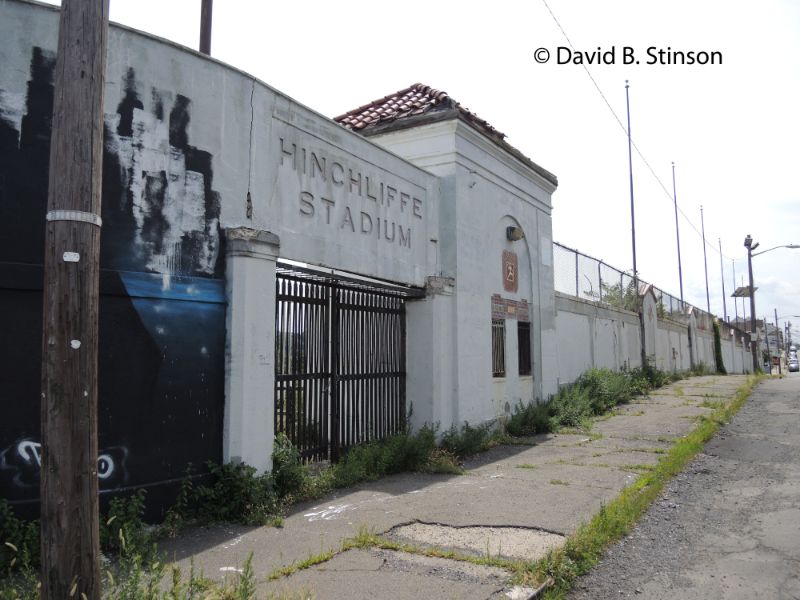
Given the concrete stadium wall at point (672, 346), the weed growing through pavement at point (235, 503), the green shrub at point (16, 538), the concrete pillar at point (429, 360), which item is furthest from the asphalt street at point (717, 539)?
the concrete stadium wall at point (672, 346)

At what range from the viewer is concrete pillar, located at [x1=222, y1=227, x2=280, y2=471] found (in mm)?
6133

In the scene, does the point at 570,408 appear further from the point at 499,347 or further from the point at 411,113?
the point at 411,113

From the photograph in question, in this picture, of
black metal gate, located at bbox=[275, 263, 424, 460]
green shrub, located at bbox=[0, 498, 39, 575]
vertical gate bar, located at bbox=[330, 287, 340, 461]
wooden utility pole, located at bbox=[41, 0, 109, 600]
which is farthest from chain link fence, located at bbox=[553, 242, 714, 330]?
wooden utility pole, located at bbox=[41, 0, 109, 600]

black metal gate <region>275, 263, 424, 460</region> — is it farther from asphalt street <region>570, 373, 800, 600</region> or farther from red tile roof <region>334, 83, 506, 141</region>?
asphalt street <region>570, 373, 800, 600</region>

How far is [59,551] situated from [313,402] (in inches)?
186

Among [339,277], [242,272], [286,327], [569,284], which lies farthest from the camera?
[569,284]

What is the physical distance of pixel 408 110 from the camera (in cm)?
1066

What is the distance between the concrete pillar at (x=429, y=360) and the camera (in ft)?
31.1

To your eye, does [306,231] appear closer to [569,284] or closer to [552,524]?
[552,524]

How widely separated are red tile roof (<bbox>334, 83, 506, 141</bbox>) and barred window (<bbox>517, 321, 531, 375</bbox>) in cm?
401

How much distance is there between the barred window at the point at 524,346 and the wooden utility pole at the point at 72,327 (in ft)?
35.0

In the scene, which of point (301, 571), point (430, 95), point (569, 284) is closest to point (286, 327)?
point (301, 571)

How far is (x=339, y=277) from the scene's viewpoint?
7824 millimetres

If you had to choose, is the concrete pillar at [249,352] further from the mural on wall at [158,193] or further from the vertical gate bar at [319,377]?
the vertical gate bar at [319,377]
